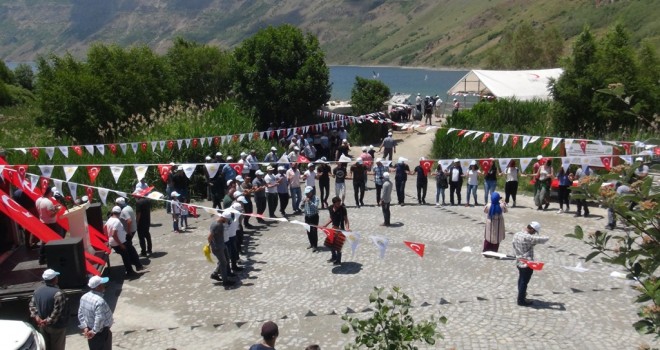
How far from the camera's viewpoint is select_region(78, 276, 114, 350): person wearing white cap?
887 cm

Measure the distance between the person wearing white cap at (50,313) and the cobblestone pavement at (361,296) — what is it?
119 cm


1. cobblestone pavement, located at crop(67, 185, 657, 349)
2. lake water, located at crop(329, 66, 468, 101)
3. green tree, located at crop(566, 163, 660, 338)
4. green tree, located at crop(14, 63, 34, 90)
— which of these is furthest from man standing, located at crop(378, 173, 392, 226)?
green tree, located at crop(14, 63, 34, 90)

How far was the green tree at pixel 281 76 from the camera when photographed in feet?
99.5

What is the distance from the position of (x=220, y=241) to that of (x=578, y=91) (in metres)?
18.4

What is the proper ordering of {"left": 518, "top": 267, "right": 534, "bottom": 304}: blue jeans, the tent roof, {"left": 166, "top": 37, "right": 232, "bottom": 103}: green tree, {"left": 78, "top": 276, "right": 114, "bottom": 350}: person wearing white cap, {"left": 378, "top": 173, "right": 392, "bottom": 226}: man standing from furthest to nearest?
{"left": 166, "top": 37, "right": 232, "bottom": 103}: green tree
the tent roof
{"left": 378, "top": 173, "right": 392, "bottom": 226}: man standing
{"left": 518, "top": 267, "right": 534, "bottom": 304}: blue jeans
{"left": 78, "top": 276, "right": 114, "bottom": 350}: person wearing white cap

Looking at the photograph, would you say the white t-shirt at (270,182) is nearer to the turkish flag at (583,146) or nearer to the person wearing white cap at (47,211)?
the person wearing white cap at (47,211)

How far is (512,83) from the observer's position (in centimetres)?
3528

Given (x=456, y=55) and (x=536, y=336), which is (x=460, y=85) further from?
(x=456, y=55)

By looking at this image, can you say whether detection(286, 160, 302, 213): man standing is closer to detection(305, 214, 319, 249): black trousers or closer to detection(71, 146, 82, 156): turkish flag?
detection(305, 214, 319, 249): black trousers

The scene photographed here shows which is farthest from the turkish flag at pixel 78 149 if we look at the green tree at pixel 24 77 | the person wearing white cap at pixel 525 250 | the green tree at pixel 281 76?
the green tree at pixel 24 77

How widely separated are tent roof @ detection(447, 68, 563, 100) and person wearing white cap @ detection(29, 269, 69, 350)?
27.6m

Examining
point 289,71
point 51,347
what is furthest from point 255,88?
point 51,347

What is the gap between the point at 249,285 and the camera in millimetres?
13086

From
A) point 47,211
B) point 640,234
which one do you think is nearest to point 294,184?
point 47,211
